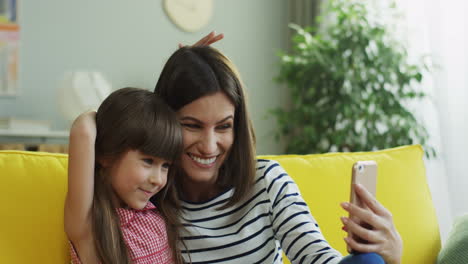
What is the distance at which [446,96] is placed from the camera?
8.94ft

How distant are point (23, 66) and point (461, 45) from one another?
236 centimetres

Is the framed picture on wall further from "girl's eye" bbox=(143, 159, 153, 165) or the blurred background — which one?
"girl's eye" bbox=(143, 159, 153, 165)

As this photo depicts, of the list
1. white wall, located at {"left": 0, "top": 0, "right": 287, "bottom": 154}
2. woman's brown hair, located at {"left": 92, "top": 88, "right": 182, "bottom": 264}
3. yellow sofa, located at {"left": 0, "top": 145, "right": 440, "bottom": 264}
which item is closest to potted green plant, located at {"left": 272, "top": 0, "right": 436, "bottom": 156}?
white wall, located at {"left": 0, "top": 0, "right": 287, "bottom": 154}

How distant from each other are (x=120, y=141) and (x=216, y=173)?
29 cm

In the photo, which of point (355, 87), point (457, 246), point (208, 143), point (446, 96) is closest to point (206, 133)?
point (208, 143)

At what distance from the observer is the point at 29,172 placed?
1368 millimetres

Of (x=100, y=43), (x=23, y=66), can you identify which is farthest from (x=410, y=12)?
(x=23, y=66)

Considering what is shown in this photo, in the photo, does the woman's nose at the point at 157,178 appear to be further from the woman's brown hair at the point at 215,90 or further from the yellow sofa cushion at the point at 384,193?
the yellow sofa cushion at the point at 384,193

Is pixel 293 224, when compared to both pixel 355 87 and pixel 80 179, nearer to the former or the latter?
pixel 80 179

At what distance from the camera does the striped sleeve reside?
1135mm

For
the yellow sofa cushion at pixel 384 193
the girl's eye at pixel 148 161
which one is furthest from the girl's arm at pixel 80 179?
the yellow sofa cushion at pixel 384 193

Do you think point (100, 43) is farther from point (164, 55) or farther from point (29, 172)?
point (29, 172)

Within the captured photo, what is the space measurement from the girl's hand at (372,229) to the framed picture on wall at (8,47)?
2684 mm

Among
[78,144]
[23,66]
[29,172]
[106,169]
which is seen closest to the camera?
[78,144]
